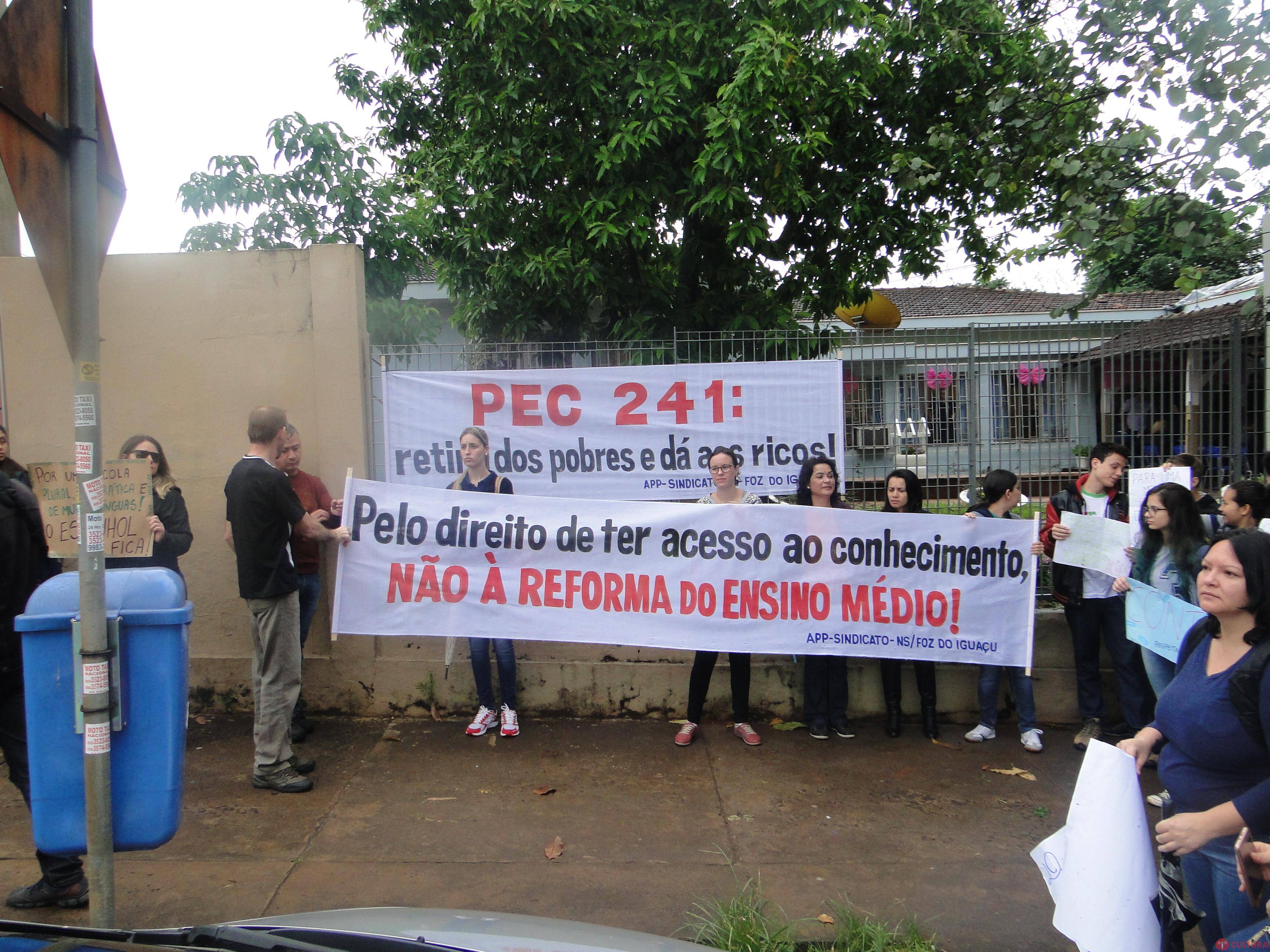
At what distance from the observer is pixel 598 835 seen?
4.51m

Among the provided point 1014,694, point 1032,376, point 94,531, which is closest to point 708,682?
point 1014,694

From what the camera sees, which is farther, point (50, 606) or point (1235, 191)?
point (1235, 191)

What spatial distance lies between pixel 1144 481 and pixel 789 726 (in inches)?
108

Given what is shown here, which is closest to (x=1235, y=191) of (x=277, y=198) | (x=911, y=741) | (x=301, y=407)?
(x=911, y=741)

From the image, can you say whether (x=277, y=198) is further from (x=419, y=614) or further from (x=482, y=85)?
(x=419, y=614)

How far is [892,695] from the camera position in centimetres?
585

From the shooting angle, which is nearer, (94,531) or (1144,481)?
(94,531)

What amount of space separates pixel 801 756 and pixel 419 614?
102 inches

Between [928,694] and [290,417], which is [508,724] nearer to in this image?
[290,417]

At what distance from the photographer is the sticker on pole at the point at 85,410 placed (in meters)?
2.89

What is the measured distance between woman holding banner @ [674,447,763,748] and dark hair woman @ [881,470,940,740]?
89 cm

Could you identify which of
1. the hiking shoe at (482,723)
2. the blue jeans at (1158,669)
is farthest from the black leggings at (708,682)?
the blue jeans at (1158,669)

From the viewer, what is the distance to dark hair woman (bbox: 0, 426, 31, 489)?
477 cm

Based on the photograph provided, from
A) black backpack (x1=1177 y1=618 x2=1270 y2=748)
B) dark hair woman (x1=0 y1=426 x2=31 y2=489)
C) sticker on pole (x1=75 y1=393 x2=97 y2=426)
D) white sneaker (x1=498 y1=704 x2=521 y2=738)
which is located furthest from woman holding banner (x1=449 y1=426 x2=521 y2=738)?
black backpack (x1=1177 y1=618 x2=1270 y2=748)
